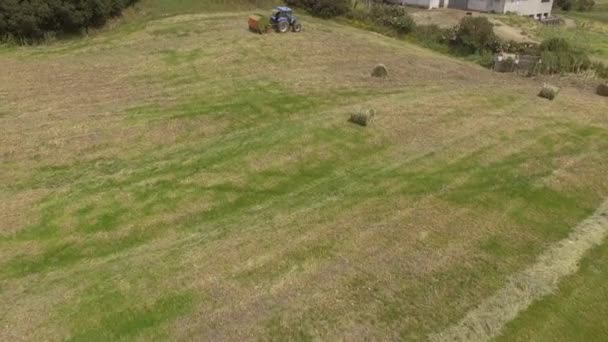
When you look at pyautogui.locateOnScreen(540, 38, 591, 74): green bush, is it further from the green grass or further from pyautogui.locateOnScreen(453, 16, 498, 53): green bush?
the green grass

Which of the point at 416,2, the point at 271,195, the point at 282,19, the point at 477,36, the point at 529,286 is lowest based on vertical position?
the point at 529,286

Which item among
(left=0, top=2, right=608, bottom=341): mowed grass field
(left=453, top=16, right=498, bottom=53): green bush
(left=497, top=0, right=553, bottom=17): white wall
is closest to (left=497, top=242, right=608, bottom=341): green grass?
(left=0, top=2, right=608, bottom=341): mowed grass field

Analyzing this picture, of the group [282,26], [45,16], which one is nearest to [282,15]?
[282,26]

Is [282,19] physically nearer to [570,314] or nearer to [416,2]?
[416,2]

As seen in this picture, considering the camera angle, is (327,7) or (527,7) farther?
(527,7)

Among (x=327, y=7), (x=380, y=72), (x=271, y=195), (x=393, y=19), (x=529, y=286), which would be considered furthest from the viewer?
(x=327, y=7)

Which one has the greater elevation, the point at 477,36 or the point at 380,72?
the point at 477,36

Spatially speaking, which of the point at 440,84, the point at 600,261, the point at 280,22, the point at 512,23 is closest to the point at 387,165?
the point at 600,261

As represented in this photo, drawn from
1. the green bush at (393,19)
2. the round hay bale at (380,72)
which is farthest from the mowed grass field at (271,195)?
the green bush at (393,19)
